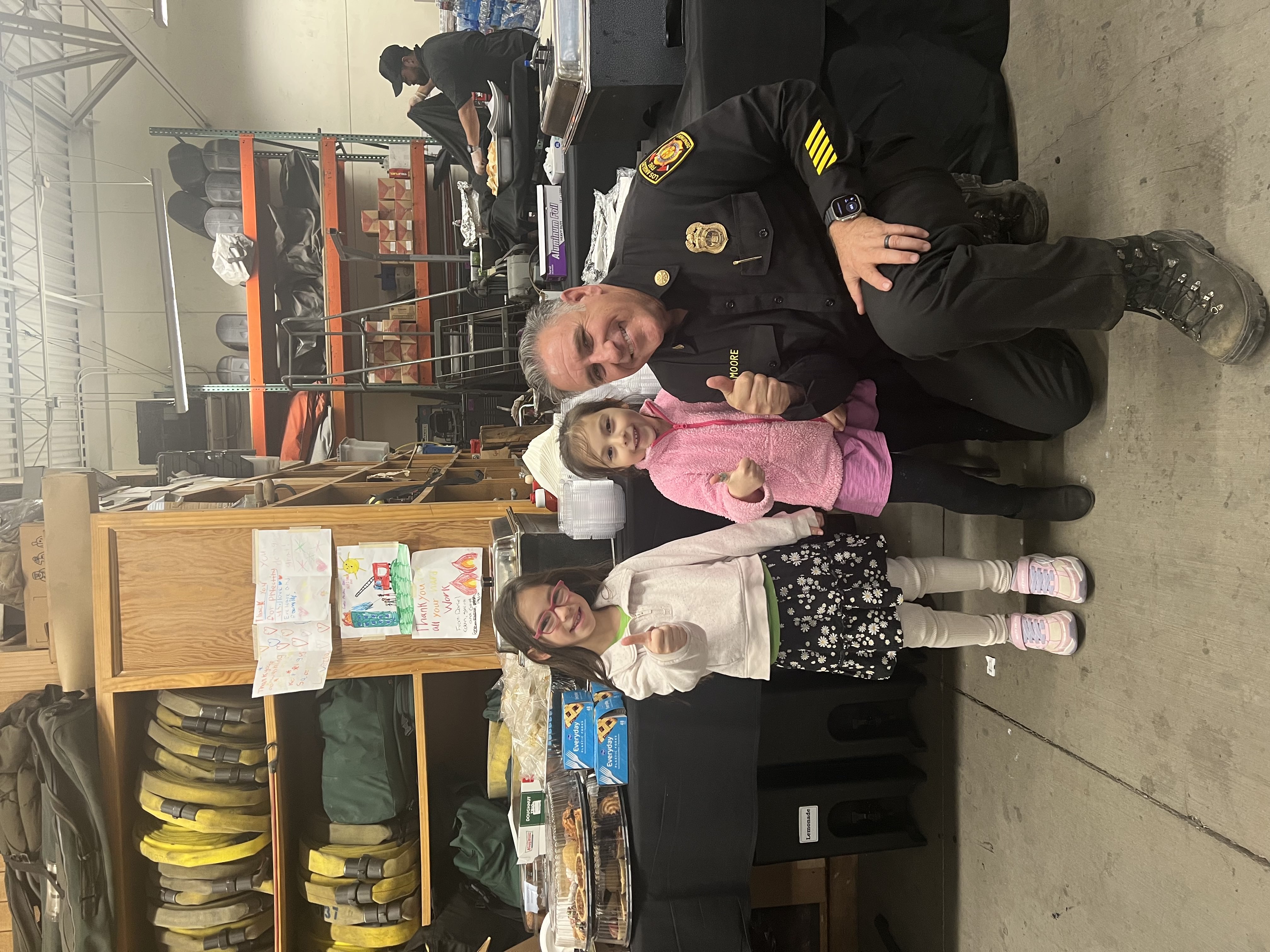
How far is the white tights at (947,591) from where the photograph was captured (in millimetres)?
1836

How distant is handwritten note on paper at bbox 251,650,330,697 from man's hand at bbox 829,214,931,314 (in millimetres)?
1907

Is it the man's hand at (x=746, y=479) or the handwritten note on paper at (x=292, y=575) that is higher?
the man's hand at (x=746, y=479)

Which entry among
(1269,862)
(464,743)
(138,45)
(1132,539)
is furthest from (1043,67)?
(138,45)

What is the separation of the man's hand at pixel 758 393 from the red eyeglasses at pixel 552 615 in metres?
0.63

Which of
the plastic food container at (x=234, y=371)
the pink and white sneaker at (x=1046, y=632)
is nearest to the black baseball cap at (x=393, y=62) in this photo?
the plastic food container at (x=234, y=371)

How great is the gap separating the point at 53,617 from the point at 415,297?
10.9 feet

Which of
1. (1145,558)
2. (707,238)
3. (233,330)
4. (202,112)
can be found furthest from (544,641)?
(202,112)

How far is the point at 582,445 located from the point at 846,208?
79 centimetres

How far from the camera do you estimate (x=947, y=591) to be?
1.89 metres

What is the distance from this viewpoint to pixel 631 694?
5.80 feet

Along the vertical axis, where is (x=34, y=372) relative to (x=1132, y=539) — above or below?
above

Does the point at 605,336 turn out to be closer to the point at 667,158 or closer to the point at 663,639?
the point at 667,158

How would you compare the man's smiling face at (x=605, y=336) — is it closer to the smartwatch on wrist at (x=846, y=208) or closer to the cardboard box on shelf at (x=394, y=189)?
the smartwatch on wrist at (x=846, y=208)

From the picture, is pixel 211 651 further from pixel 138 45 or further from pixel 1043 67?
pixel 138 45
